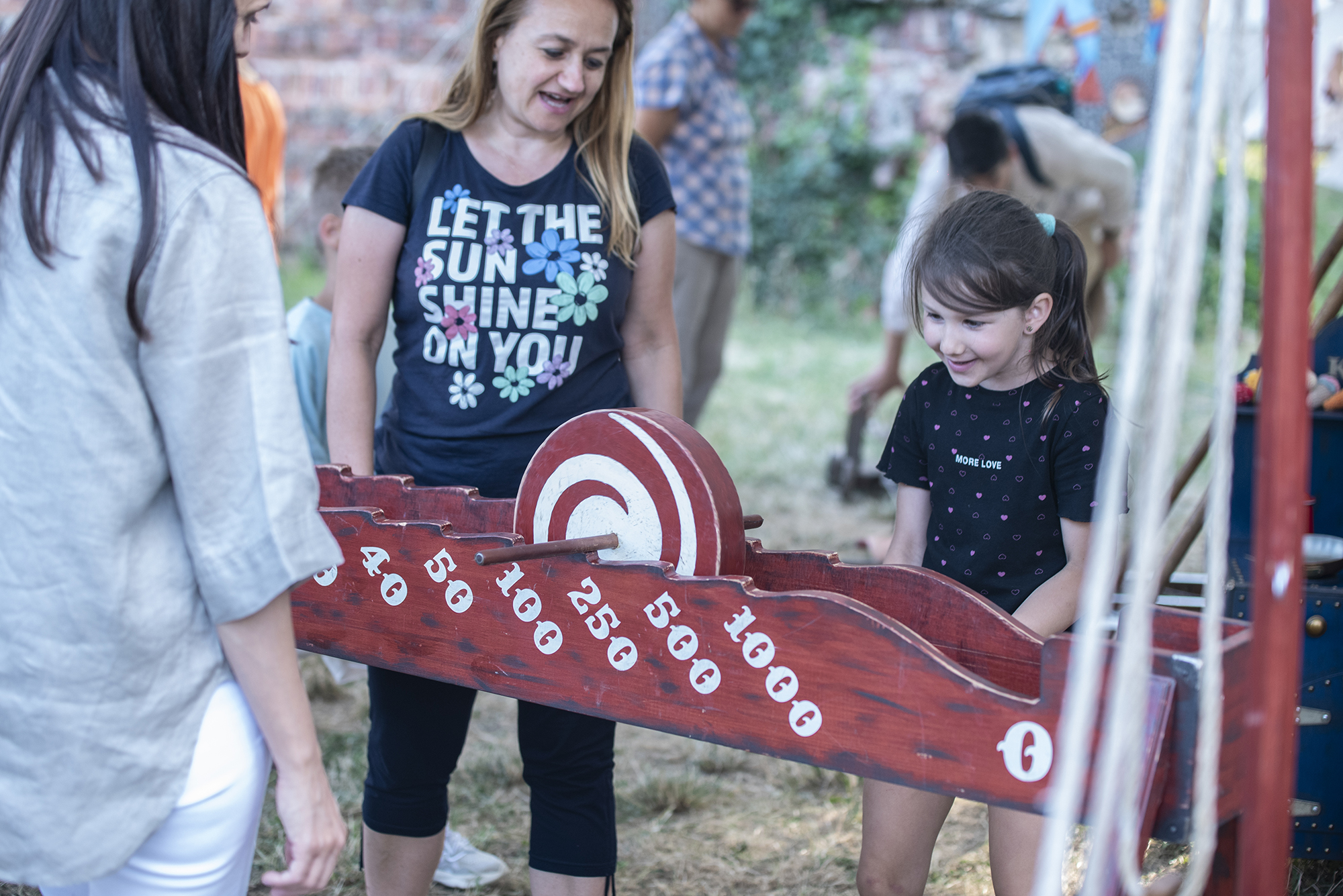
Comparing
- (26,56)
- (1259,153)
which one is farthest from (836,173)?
(26,56)

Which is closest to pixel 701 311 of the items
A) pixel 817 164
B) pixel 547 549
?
pixel 547 549

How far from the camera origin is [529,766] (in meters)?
2.06

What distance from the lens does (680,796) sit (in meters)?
3.01

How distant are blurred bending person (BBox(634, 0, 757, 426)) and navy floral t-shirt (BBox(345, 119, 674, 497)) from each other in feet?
6.32

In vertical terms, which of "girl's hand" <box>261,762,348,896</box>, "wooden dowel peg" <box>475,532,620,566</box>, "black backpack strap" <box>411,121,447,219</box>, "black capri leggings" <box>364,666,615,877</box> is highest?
"black backpack strap" <box>411,121,447,219</box>

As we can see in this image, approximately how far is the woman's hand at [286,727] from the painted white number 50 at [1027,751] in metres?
0.73

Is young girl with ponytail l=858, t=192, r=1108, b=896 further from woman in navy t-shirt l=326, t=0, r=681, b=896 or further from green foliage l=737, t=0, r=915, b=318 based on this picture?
green foliage l=737, t=0, r=915, b=318

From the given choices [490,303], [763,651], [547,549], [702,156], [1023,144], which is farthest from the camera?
[702,156]

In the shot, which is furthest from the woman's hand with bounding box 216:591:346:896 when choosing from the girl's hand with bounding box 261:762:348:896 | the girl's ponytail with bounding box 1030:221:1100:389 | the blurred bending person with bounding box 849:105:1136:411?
the blurred bending person with bounding box 849:105:1136:411

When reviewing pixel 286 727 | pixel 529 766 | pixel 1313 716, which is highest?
pixel 286 727

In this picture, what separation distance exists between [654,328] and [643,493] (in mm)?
598

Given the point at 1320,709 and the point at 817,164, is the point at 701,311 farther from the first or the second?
the point at 817,164

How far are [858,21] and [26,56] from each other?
9.77 m

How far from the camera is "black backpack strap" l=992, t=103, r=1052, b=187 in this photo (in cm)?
403
